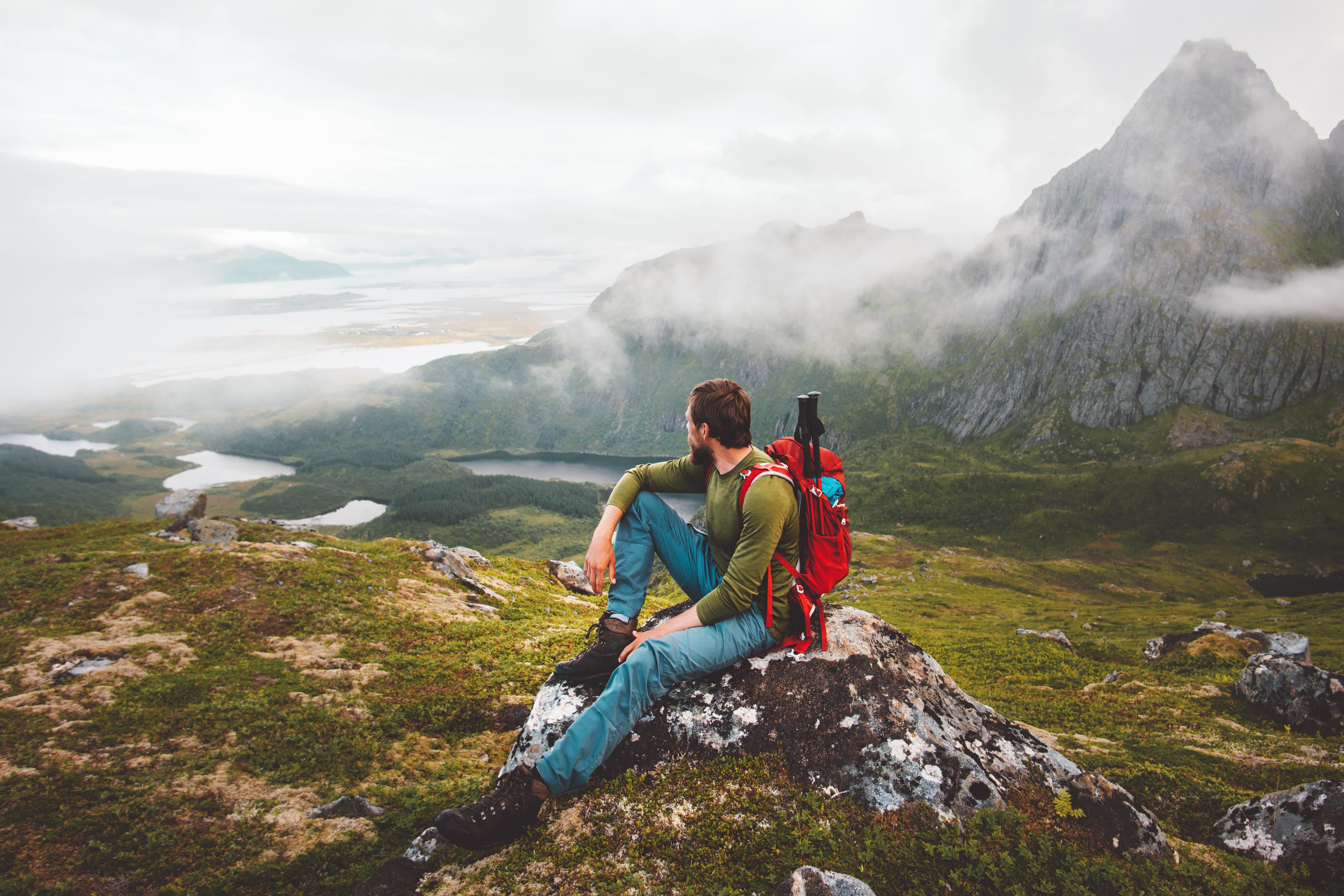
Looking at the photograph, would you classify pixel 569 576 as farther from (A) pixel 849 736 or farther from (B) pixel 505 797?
(A) pixel 849 736

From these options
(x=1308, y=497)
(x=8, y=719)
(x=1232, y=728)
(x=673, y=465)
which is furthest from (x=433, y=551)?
(x=1308, y=497)

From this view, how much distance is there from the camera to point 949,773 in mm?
7090

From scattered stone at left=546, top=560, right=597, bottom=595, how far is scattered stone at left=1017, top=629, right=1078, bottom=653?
94.3 ft

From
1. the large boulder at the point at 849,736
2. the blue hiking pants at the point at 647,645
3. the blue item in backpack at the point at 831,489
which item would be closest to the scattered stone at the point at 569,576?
the blue hiking pants at the point at 647,645

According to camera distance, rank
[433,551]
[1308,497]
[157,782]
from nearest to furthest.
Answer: [157,782] < [433,551] < [1308,497]

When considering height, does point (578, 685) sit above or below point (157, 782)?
above

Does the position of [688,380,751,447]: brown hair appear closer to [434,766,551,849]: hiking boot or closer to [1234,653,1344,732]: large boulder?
[434,766,551,849]: hiking boot

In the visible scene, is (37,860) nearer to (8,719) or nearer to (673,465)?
(8,719)

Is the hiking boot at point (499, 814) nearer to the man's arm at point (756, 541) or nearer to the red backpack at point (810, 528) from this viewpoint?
the man's arm at point (756, 541)

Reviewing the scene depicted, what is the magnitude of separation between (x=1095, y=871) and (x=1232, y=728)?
1682 centimetres

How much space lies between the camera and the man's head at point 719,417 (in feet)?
25.8

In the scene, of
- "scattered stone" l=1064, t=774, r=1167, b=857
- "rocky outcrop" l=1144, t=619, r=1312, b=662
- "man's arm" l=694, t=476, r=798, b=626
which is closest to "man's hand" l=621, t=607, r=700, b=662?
"man's arm" l=694, t=476, r=798, b=626

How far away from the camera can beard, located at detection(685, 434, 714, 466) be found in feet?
26.9

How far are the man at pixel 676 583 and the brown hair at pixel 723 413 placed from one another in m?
0.02
